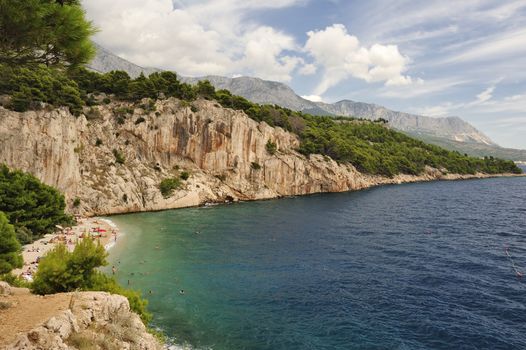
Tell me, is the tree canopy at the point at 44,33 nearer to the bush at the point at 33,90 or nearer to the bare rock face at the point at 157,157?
the bush at the point at 33,90

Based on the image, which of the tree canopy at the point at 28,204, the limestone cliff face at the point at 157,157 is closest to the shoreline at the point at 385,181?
the limestone cliff face at the point at 157,157

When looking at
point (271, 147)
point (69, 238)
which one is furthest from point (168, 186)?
point (271, 147)

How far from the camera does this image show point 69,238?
53.8 meters

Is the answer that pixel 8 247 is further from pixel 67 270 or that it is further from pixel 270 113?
pixel 270 113

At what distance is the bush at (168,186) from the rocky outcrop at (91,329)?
67788 mm

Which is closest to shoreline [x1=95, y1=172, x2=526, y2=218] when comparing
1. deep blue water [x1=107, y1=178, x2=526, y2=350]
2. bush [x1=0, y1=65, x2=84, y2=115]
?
deep blue water [x1=107, y1=178, x2=526, y2=350]

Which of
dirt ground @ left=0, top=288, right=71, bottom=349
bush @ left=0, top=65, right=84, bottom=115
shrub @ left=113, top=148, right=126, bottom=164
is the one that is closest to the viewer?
dirt ground @ left=0, top=288, right=71, bottom=349

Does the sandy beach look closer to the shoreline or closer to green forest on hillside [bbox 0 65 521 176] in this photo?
the shoreline

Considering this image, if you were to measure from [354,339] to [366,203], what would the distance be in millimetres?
70884

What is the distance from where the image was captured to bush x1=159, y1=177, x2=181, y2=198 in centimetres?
8675

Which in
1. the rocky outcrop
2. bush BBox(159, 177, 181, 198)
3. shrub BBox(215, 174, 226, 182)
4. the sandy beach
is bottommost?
the sandy beach

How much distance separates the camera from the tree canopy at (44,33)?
1138cm

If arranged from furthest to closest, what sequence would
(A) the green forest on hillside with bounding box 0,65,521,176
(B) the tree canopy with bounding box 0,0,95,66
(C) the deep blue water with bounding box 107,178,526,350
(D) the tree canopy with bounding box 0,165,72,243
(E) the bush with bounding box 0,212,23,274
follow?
1. (A) the green forest on hillside with bounding box 0,65,521,176
2. (D) the tree canopy with bounding box 0,165,72,243
3. (E) the bush with bounding box 0,212,23,274
4. (C) the deep blue water with bounding box 107,178,526,350
5. (B) the tree canopy with bounding box 0,0,95,66

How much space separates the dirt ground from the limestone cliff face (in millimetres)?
58055
